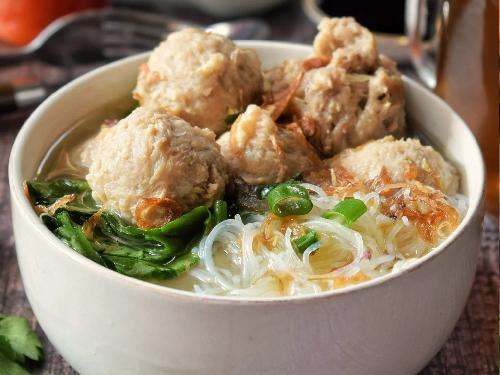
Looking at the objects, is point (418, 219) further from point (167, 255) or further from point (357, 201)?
point (167, 255)

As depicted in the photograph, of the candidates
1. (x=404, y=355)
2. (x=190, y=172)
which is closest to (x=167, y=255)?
(x=190, y=172)

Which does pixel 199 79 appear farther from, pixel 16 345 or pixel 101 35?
pixel 101 35

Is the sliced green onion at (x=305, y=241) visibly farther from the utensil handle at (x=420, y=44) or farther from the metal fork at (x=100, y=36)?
the metal fork at (x=100, y=36)

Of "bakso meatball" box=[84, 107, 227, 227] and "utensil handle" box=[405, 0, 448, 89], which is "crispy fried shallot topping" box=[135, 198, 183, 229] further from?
"utensil handle" box=[405, 0, 448, 89]

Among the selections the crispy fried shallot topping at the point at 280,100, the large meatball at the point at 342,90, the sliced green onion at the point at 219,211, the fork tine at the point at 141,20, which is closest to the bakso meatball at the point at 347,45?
the large meatball at the point at 342,90

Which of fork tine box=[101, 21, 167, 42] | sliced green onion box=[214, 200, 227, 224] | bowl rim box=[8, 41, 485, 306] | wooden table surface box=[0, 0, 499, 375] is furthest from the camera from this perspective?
fork tine box=[101, 21, 167, 42]

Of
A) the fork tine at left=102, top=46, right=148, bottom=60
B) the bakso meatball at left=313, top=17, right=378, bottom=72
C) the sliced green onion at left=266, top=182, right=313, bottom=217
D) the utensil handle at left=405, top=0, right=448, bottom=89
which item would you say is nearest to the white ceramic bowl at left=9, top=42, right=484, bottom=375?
the sliced green onion at left=266, top=182, right=313, bottom=217
